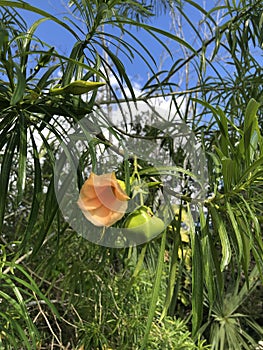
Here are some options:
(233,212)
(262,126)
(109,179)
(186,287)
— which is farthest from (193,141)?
(186,287)

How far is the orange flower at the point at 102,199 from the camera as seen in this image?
497mm

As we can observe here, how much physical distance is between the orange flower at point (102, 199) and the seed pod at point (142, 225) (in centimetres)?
4

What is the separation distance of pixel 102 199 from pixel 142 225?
0.07 m

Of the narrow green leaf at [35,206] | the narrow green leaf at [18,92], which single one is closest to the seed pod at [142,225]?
the narrow green leaf at [35,206]

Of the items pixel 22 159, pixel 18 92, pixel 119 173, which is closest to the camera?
pixel 18 92

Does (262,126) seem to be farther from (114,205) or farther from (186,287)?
(186,287)

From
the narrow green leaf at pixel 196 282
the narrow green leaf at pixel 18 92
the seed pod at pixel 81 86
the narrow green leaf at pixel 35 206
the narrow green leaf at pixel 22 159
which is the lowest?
the narrow green leaf at pixel 196 282

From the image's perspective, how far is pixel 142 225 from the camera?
545 mm

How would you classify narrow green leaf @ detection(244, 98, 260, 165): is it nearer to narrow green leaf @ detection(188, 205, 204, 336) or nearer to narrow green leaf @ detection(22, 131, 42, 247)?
narrow green leaf @ detection(188, 205, 204, 336)

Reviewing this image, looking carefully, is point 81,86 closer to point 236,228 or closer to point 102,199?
point 102,199

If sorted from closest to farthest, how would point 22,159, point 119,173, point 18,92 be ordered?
point 18,92 < point 22,159 < point 119,173

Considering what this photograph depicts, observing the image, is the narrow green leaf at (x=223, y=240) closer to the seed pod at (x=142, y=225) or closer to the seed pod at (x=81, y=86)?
the seed pod at (x=142, y=225)

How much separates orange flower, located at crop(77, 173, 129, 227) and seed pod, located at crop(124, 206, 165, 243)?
4 centimetres

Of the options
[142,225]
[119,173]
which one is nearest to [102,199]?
[142,225]
